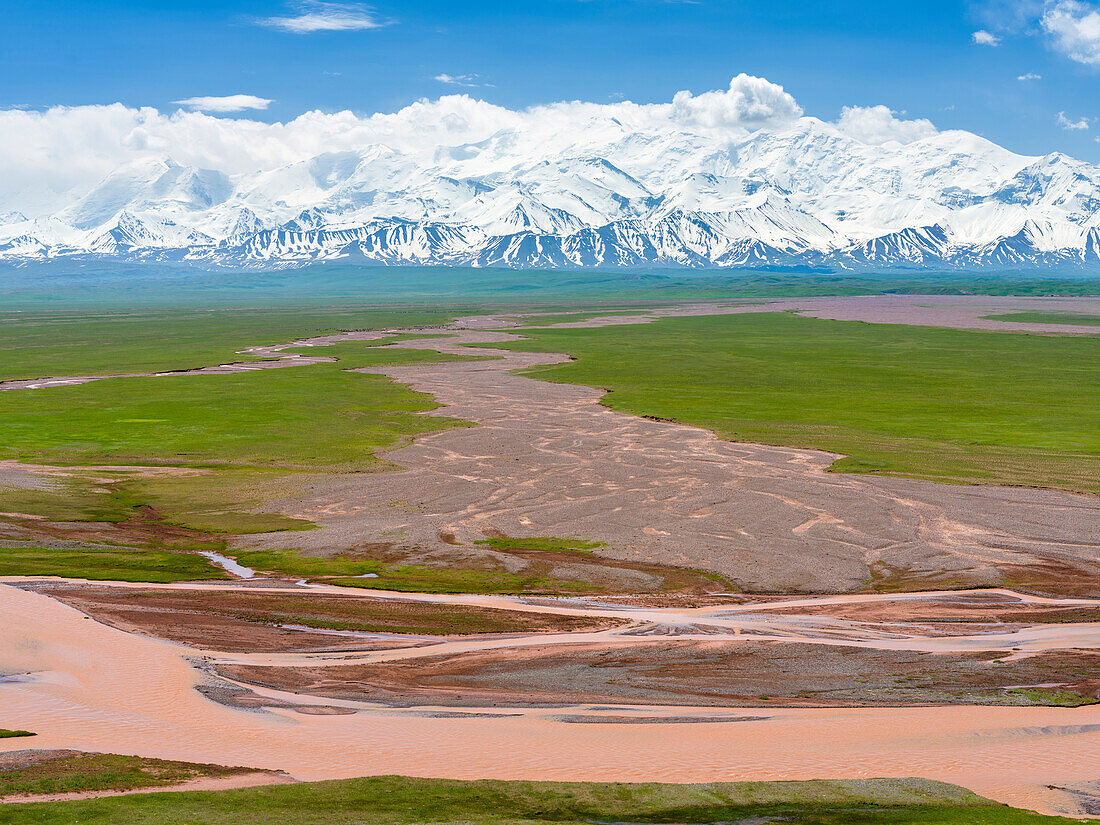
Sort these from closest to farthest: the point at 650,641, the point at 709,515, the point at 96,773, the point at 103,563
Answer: the point at 96,773 → the point at 650,641 → the point at 103,563 → the point at 709,515

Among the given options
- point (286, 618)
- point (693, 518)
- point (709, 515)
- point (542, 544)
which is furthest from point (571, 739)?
point (709, 515)

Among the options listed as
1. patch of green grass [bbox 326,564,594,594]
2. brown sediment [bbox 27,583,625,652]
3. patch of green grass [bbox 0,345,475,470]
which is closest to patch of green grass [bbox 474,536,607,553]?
patch of green grass [bbox 326,564,594,594]

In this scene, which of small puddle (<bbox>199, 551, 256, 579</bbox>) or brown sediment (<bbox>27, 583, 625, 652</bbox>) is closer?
brown sediment (<bbox>27, 583, 625, 652</bbox>)

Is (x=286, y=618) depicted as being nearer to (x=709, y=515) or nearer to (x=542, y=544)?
(x=542, y=544)

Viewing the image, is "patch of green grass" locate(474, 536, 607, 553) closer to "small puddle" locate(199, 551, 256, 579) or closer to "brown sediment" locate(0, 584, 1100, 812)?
→ "small puddle" locate(199, 551, 256, 579)

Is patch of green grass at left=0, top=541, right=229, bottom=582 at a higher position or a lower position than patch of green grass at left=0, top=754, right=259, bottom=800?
lower

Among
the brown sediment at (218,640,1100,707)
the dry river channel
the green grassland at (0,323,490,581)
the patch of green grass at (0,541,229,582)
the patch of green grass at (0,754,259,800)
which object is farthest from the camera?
the green grassland at (0,323,490,581)

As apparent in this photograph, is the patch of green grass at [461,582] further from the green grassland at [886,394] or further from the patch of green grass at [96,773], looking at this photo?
the green grassland at [886,394]

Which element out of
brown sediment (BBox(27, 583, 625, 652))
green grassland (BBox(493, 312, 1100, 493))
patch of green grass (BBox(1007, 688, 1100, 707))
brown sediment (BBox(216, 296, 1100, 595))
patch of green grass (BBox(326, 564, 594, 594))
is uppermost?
green grassland (BBox(493, 312, 1100, 493))

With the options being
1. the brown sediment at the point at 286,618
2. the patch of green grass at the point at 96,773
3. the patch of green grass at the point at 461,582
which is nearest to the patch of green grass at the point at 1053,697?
the brown sediment at the point at 286,618
